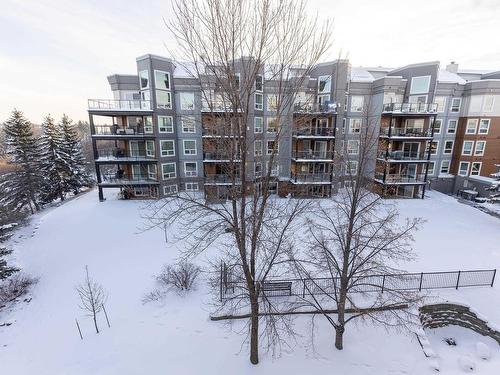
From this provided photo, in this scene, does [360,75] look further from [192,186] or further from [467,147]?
[192,186]

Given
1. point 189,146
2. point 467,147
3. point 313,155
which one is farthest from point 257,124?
point 467,147

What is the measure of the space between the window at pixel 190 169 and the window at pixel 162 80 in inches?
306

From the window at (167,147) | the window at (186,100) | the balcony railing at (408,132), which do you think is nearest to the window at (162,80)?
the window at (186,100)

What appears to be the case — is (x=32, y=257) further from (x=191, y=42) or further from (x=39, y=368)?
(x=191, y=42)

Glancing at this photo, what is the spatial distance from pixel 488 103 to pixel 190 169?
3283cm

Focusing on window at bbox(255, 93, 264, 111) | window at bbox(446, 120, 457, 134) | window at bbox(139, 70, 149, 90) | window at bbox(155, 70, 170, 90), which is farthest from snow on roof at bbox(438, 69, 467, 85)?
window at bbox(139, 70, 149, 90)

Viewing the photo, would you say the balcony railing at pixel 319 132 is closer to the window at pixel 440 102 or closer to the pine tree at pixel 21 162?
the window at pixel 440 102

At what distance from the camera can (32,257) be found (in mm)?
16016

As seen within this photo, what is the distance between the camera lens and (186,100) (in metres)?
25.5

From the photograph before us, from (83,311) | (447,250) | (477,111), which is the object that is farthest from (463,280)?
(477,111)

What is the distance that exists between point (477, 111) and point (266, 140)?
920 inches

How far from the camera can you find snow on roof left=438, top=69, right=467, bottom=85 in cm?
→ 2838

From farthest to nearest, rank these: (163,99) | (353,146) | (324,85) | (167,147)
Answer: (353,146), (324,85), (167,147), (163,99)

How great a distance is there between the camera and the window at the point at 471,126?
2786 cm
